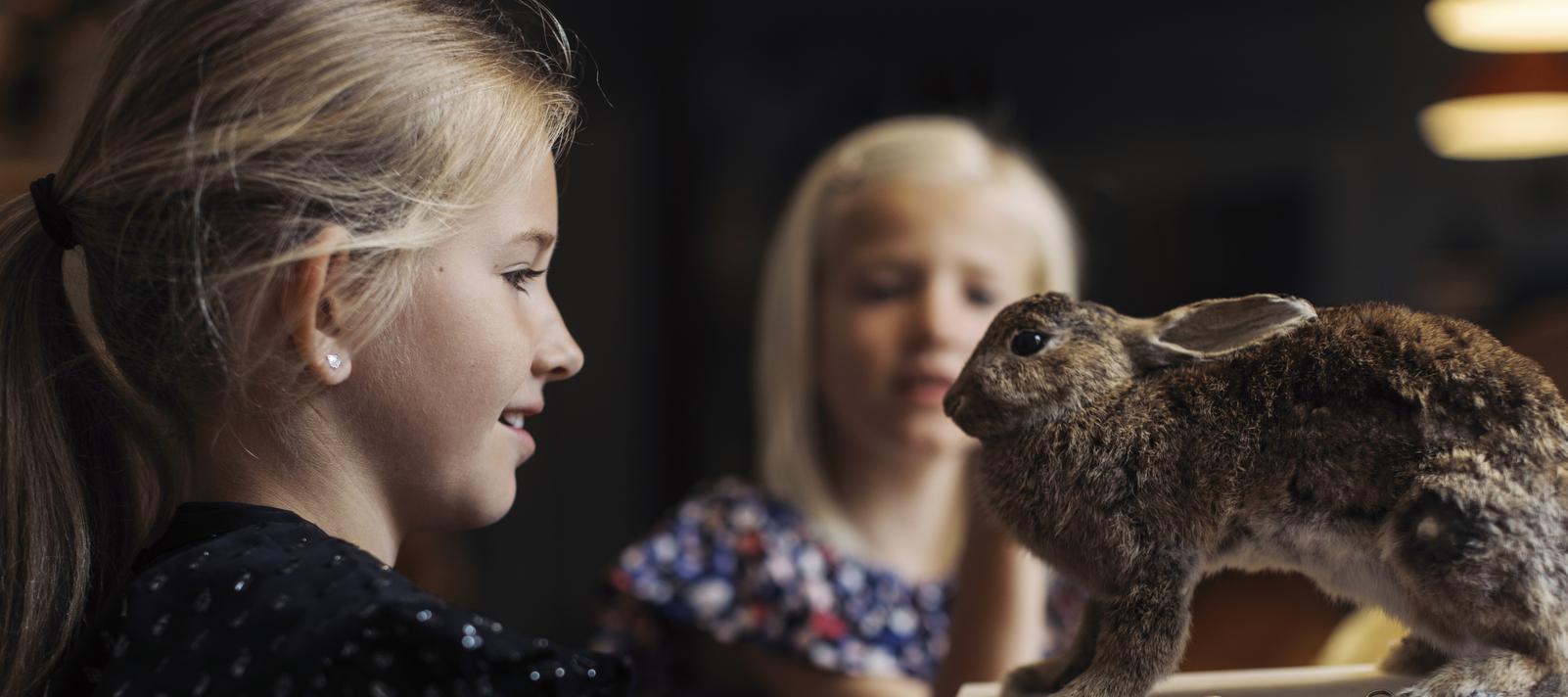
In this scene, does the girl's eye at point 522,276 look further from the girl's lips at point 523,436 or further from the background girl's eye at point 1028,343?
the background girl's eye at point 1028,343

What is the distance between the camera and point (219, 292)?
0.59 metres

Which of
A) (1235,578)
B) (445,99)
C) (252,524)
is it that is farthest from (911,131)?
(252,524)

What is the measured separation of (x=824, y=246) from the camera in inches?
53.7

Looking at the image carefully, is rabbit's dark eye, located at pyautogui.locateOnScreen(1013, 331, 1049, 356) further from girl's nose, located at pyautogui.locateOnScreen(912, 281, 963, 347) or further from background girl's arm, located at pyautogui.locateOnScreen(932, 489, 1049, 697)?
girl's nose, located at pyautogui.locateOnScreen(912, 281, 963, 347)

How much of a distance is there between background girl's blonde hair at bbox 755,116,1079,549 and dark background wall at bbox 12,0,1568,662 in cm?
99

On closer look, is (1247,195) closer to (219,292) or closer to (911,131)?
(911,131)

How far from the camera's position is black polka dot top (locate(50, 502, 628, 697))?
518 mm

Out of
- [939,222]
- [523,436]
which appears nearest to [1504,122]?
[939,222]

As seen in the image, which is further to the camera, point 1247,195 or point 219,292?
point 1247,195

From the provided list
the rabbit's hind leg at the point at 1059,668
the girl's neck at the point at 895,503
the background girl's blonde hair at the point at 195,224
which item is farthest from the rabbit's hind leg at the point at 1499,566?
the girl's neck at the point at 895,503

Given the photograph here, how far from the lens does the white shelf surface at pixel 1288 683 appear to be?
0.55 metres

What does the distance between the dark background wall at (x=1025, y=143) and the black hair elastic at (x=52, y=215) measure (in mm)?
1653

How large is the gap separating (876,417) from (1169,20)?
5.90 feet

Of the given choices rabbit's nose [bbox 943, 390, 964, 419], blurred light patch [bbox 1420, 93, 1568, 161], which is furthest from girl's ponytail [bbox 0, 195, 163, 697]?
blurred light patch [bbox 1420, 93, 1568, 161]
